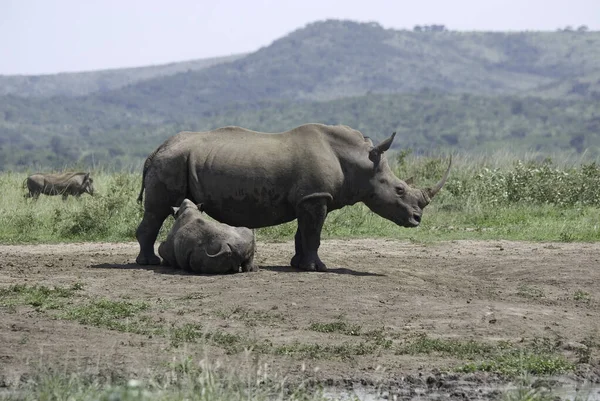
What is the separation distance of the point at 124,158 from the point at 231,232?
4825 inches

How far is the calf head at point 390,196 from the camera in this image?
520 inches

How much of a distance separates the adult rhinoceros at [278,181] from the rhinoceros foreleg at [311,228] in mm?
11

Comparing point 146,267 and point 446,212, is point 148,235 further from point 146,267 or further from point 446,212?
point 446,212

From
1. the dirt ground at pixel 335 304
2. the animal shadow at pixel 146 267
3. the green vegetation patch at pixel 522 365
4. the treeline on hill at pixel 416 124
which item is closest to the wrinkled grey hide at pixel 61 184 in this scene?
the dirt ground at pixel 335 304

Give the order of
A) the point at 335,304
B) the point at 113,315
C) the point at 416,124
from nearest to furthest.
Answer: the point at 113,315
the point at 335,304
the point at 416,124

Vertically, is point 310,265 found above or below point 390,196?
below

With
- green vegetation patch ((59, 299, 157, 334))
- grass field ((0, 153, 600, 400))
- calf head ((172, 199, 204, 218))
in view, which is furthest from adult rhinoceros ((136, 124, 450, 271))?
green vegetation patch ((59, 299, 157, 334))

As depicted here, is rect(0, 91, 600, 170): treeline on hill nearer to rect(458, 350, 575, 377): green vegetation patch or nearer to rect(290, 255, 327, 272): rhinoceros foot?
rect(290, 255, 327, 272): rhinoceros foot

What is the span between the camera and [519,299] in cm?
1159

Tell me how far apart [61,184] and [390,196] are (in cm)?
974

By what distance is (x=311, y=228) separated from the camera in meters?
12.8

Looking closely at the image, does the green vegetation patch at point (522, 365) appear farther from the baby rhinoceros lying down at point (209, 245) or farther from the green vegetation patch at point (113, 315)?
the baby rhinoceros lying down at point (209, 245)

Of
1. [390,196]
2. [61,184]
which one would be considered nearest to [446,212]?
[390,196]

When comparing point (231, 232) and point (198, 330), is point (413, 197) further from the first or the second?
point (198, 330)
